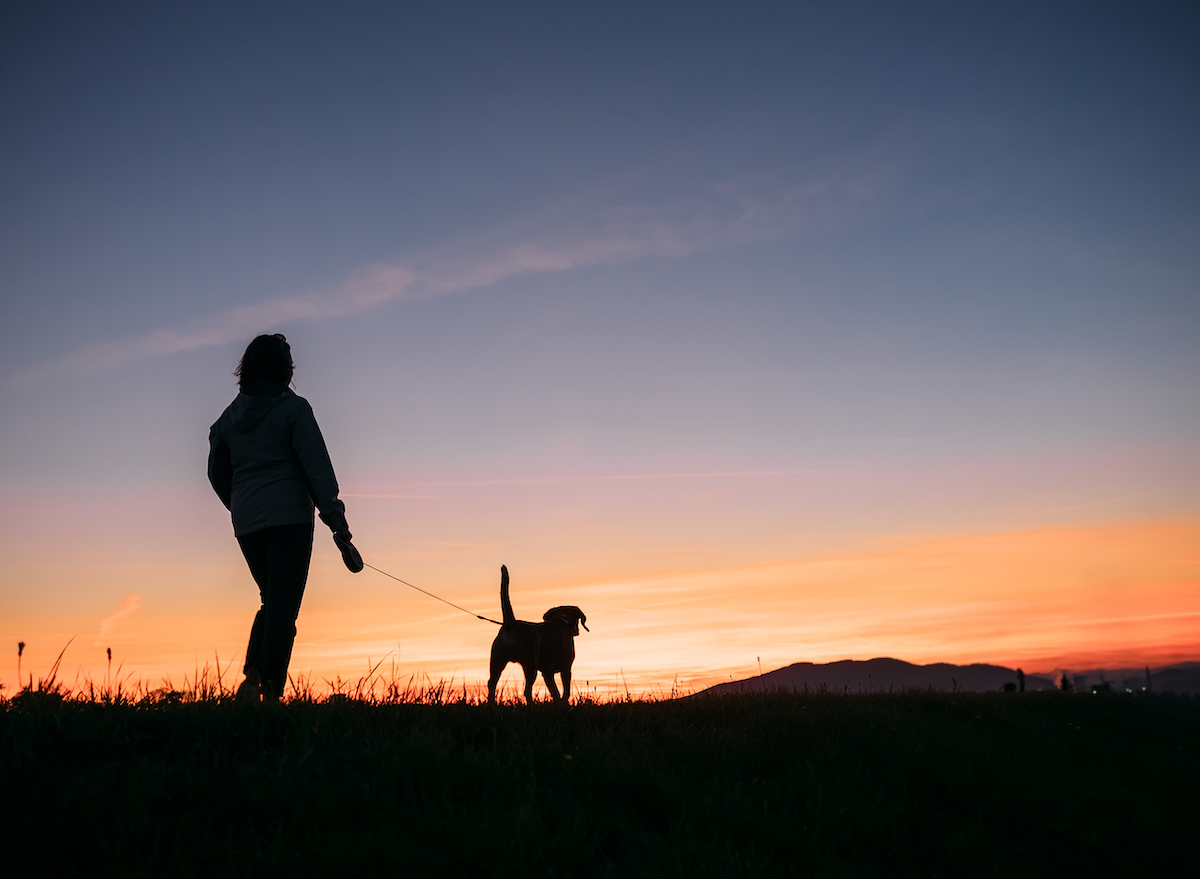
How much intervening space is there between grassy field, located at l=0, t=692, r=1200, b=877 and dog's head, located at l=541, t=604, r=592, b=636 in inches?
122

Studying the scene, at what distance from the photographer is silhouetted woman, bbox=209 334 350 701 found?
19.6ft

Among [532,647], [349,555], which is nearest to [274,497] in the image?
[349,555]

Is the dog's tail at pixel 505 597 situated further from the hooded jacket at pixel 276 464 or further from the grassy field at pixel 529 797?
the hooded jacket at pixel 276 464

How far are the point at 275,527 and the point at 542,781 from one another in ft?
10.1

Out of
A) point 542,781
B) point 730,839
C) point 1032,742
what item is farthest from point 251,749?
point 1032,742

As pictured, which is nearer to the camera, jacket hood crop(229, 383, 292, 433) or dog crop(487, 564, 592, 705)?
jacket hood crop(229, 383, 292, 433)

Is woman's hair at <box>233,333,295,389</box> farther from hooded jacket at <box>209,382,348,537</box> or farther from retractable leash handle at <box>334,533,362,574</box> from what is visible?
retractable leash handle at <box>334,533,362,574</box>

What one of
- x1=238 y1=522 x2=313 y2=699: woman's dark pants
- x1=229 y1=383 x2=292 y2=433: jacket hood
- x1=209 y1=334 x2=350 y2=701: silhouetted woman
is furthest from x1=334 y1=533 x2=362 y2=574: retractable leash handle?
x1=229 y1=383 x2=292 y2=433: jacket hood

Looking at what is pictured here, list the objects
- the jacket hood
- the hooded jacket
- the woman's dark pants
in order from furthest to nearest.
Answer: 1. the jacket hood
2. the hooded jacket
3. the woman's dark pants

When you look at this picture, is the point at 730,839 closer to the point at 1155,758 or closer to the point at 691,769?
the point at 691,769

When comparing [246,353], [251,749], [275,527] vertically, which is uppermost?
[246,353]

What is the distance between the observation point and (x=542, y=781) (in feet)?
14.3

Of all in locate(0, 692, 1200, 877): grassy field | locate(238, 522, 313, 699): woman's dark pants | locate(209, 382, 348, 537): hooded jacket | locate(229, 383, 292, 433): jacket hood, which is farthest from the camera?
locate(229, 383, 292, 433): jacket hood

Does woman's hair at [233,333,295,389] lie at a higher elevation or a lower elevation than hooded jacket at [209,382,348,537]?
higher
